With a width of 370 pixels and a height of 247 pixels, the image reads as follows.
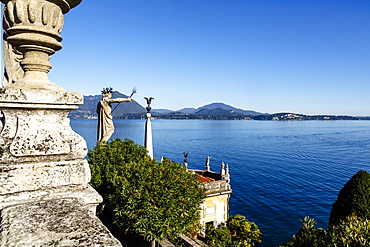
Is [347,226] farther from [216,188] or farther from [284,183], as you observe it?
[284,183]

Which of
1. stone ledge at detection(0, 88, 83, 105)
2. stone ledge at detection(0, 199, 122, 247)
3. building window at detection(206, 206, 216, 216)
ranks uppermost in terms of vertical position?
stone ledge at detection(0, 88, 83, 105)

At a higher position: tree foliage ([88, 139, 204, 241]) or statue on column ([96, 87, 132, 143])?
statue on column ([96, 87, 132, 143])

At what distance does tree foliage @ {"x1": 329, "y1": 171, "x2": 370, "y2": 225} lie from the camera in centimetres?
1588

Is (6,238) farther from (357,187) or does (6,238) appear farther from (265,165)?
(265,165)

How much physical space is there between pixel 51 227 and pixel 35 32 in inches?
85.8

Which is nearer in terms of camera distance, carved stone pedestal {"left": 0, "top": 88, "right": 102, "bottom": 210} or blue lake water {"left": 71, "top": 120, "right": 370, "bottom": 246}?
carved stone pedestal {"left": 0, "top": 88, "right": 102, "bottom": 210}

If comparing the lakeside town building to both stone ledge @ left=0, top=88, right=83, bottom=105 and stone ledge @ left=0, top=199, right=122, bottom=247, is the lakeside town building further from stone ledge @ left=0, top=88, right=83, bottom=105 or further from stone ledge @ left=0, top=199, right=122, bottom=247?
stone ledge @ left=0, top=199, right=122, bottom=247

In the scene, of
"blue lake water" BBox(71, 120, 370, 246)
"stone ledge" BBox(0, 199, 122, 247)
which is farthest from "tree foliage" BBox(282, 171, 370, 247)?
"blue lake water" BBox(71, 120, 370, 246)

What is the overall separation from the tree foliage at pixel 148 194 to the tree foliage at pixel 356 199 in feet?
34.9

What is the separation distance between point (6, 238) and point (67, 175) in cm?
88

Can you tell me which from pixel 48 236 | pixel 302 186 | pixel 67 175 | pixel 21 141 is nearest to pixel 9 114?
pixel 21 141

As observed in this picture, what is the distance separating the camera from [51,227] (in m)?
2.12

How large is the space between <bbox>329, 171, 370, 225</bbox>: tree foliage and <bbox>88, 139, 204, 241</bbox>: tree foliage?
10.6m

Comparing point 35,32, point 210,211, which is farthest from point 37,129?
point 210,211
